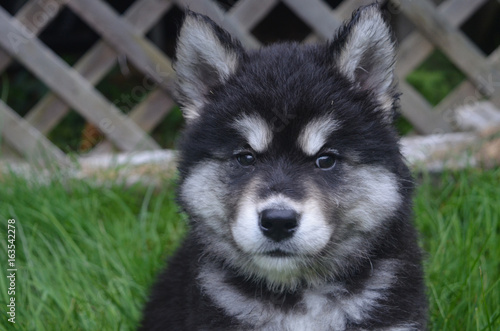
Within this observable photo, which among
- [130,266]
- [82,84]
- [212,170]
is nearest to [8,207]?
[130,266]

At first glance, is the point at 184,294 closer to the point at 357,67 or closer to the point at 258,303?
the point at 258,303

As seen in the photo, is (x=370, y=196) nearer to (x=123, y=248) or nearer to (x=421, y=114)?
(x=123, y=248)

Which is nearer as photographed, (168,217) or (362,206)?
(362,206)

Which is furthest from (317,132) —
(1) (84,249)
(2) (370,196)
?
(1) (84,249)

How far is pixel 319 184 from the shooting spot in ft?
8.22

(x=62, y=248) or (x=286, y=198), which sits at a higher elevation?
(x=286, y=198)

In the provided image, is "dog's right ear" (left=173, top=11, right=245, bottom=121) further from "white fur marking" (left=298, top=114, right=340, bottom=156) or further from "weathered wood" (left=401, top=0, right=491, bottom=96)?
"weathered wood" (left=401, top=0, right=491, bottom=96)

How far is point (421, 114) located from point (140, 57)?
96.0 inches

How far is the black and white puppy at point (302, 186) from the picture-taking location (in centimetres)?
248

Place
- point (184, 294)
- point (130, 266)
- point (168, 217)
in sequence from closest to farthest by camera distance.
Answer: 1. point (184, 294)
2. point (130, 266)
3. point (168, 217)

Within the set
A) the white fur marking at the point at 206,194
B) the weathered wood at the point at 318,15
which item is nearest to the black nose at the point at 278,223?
the white fur marking at the point at 206,194

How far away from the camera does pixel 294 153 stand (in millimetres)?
2531

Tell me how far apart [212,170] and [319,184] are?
1.52ft

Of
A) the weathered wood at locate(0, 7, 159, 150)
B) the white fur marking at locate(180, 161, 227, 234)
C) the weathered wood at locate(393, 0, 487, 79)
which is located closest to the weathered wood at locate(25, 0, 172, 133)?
the weathered wood at locate(0, 7, 159, 150)
